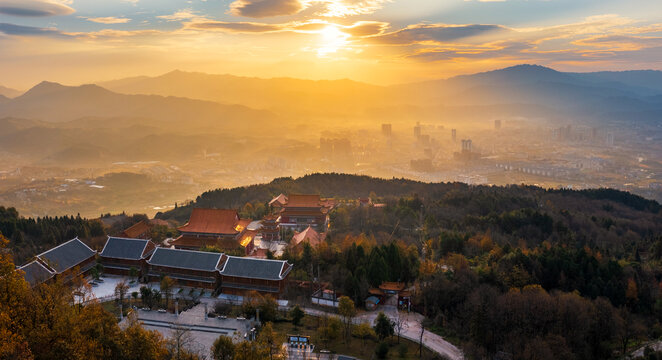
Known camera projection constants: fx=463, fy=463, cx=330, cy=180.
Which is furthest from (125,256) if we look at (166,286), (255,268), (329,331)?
(329,331)

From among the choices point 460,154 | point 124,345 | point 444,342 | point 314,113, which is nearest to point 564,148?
point 460,154

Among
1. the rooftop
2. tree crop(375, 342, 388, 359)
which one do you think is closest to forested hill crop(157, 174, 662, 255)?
the rooftop

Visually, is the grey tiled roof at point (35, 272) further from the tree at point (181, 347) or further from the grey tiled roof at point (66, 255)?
the tree at point (181, 347)

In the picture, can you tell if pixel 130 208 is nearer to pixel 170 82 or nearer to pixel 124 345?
pixel 124 345

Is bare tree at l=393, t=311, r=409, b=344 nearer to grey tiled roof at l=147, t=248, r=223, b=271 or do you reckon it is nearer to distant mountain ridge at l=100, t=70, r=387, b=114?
grey tiled roof at l=147, t=248, r=223, b=271

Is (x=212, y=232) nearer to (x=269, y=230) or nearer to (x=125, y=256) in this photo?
(x=269, y=230)

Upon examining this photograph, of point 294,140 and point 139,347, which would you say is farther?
point 294,140

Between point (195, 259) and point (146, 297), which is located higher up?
point (195, 259)
